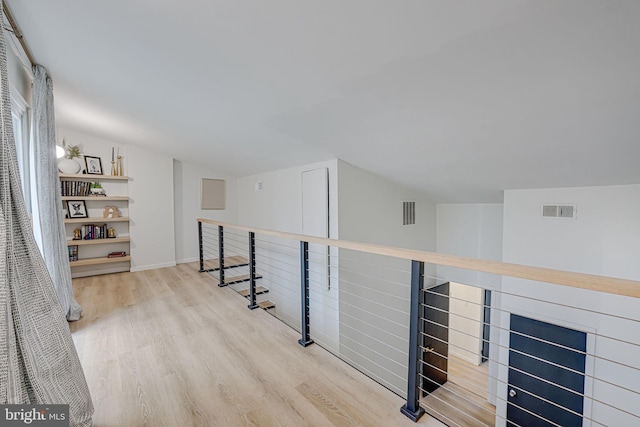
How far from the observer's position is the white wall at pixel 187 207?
578 centimetres

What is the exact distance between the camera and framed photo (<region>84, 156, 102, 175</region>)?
4848mm

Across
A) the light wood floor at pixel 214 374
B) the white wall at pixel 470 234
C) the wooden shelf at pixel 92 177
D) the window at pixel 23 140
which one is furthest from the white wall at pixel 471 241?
the wooden shelf at pixel 92 177

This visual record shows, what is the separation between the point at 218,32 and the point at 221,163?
386cm

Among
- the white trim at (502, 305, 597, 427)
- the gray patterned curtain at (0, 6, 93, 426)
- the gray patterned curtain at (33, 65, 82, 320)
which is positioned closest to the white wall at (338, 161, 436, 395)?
the white trim at (502, 305, 597, 427)

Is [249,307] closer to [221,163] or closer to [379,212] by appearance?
[379,212]

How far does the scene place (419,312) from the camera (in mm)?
1574

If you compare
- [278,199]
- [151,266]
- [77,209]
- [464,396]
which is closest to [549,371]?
[464,396]

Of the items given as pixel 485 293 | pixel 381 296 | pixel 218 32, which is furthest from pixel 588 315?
pixel 218 32

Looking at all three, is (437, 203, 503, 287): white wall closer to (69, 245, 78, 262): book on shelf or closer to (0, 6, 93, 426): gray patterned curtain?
(0, 6, 93, 426): gray patterned curtain

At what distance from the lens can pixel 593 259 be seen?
283 centimetres

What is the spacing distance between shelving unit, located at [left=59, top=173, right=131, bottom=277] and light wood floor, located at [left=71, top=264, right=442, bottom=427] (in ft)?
6.38

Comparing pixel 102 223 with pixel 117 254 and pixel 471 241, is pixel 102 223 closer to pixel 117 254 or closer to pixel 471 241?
pixel 117 254

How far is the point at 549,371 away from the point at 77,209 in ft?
22.5

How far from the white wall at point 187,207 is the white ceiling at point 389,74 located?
8.00ft
